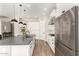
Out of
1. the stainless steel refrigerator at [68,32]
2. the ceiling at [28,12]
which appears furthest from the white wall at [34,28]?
the stainless steel refrigerator at [68,32]

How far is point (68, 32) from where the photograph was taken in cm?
157

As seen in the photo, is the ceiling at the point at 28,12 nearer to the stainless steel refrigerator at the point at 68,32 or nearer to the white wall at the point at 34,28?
the white wall at the point at 34,28

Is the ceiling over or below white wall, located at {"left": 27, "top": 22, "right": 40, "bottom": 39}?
over

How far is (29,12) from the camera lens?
6.21 feet

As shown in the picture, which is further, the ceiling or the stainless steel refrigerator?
the ceiling

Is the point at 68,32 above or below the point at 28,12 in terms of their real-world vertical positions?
below

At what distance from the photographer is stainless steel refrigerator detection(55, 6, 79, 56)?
1.38m

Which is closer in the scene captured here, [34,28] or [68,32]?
[68,32]

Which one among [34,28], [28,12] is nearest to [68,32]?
[34,28]

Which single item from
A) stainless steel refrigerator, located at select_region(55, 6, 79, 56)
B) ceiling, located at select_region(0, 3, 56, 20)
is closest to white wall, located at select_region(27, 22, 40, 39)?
ceiling, located at select_region(0, 3, 56, 20)

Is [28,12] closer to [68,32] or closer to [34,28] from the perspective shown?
[34,28]

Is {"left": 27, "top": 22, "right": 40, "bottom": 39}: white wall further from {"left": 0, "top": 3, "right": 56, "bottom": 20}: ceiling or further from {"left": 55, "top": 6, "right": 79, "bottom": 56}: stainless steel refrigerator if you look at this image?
{"left": 55, "top": 6, "right": 79, "bottom": 56}: stainless steel refrigerator

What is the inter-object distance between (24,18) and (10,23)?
0.27m

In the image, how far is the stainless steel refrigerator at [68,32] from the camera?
138 cm
